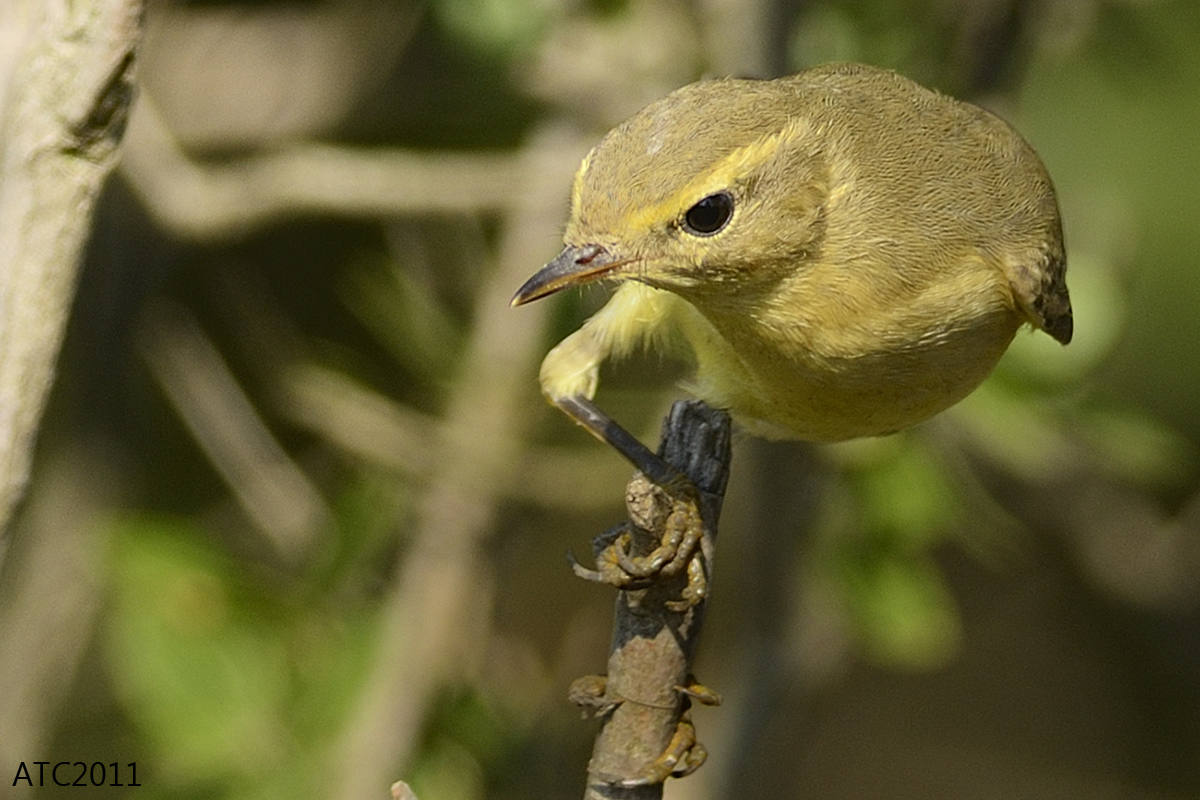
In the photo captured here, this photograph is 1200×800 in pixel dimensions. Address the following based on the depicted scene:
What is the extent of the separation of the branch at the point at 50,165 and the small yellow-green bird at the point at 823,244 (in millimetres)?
706

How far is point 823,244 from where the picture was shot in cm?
266

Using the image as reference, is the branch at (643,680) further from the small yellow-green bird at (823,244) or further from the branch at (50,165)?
the branch at (50,165)

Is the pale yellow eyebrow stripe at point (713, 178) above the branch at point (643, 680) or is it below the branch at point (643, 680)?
above

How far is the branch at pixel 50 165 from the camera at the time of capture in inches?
80.0

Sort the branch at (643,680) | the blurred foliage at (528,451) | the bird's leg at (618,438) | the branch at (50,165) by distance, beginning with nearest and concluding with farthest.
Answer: the branch at (50,165) → the branch at (643,680) → the bird's leg at (618,438) → the blurred foliage at (528,451)

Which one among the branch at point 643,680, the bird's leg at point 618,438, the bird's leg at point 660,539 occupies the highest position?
the bird's leg at point 618,438

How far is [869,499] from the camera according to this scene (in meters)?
4.00

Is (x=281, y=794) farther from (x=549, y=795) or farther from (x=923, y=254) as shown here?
(x=923, y=254)

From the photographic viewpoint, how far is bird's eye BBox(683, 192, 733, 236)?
241cm

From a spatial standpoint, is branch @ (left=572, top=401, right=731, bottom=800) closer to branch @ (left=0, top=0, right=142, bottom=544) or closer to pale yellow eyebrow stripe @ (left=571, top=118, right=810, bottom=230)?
pale yellow eyebrow stripe @ (left=571, top=118, right=810, bottom=230)

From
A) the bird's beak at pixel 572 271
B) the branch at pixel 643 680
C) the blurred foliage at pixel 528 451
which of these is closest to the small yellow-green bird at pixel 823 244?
the bird's beak at pixel 572 271

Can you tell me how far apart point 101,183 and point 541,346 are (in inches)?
91.1

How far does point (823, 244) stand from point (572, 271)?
515 millimetres

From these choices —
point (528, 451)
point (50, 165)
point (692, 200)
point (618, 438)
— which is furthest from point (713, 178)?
point (528, 451)
